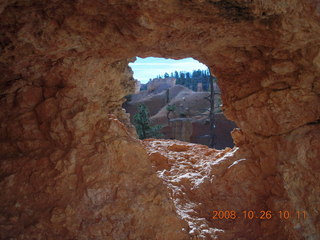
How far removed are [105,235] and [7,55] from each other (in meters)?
2.36

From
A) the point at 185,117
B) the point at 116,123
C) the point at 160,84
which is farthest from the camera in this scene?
the point at 160,84

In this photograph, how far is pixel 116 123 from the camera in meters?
3.67

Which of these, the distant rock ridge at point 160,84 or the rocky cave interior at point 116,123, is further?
the distant rock ridge at point 160,84

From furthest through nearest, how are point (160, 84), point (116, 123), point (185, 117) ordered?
point (160, 84)
point (185, 117)
point (116, 123)

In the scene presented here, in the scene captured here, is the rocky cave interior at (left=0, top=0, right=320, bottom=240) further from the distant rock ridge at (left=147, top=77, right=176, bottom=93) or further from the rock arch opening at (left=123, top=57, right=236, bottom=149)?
the distant rock ridge at (left=147, top=77, right=176, bottom=93)

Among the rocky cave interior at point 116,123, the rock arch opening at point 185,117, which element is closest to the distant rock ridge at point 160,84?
the rock arch opening at point 185,117

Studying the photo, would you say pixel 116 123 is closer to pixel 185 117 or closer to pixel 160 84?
pixel 185 117

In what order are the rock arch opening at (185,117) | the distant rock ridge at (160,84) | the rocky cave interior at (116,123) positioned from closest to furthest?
→ the rocky cave interior at (116,123) → the rock arch opening at (185,117) → the distant rock ridge at (160,84)

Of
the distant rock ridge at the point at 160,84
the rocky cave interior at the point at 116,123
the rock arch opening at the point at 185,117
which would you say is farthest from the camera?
the distant rock ridge at the point at 160,84

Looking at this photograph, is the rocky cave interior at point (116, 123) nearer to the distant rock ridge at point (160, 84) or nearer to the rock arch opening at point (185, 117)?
the rock arch opening at point (185, 117)

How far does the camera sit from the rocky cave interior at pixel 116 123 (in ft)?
9.58

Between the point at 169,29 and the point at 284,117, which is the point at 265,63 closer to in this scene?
the point at 284,117

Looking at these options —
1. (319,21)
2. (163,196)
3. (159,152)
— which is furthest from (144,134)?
(319,21)

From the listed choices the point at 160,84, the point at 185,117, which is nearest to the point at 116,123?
the point at 185,117
